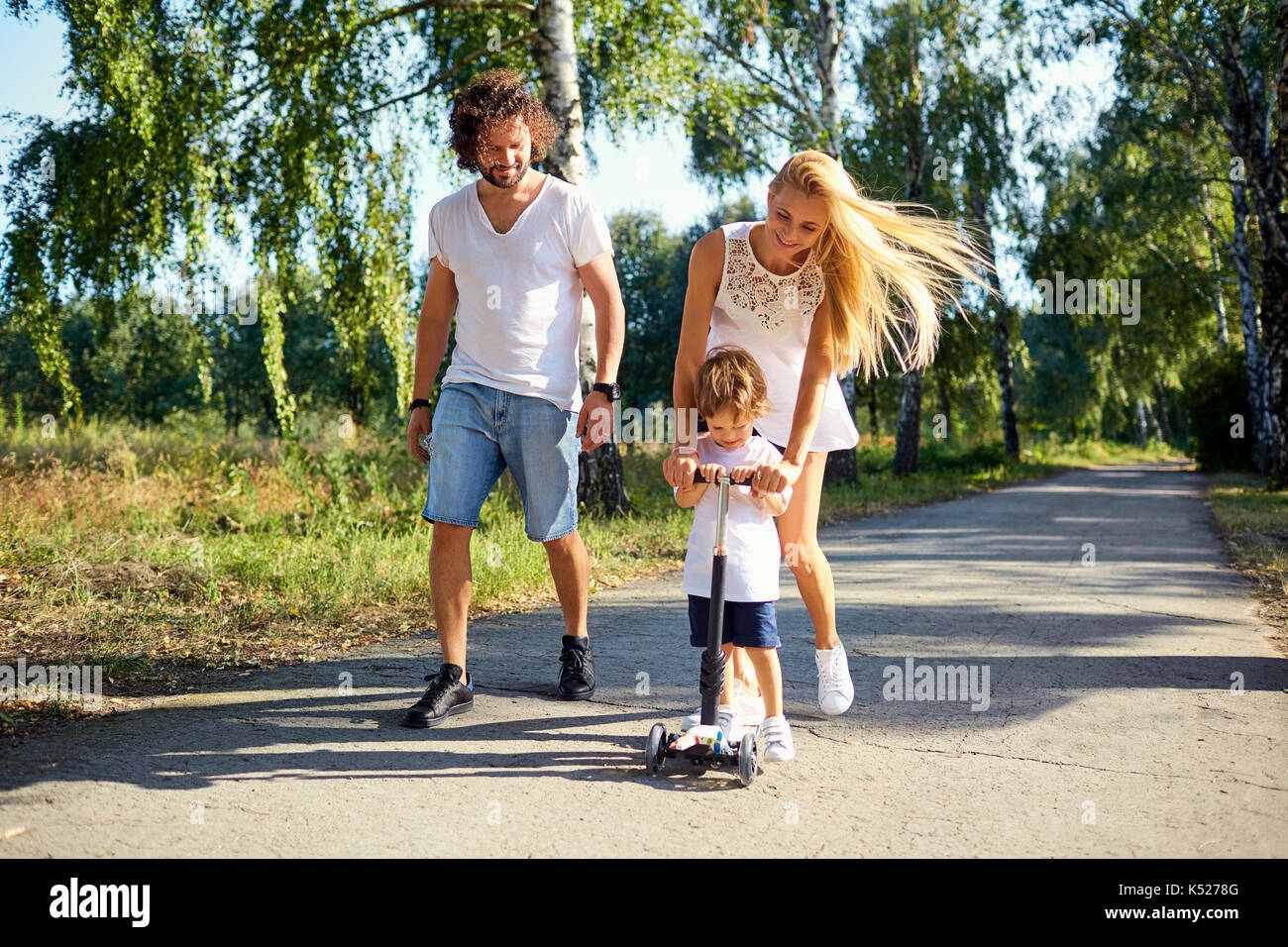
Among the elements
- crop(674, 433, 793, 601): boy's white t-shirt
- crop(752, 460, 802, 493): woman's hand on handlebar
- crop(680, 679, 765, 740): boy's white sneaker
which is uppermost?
crop(752, 460, 802, 493): woman's hand on handlebar

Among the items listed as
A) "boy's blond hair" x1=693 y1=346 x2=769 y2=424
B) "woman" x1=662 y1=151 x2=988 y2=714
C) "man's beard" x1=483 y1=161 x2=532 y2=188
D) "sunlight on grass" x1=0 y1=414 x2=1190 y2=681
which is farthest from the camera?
"sunlight on grass" x1=0 y1=414 x2=1190 y2=681

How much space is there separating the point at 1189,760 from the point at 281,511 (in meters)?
7.93

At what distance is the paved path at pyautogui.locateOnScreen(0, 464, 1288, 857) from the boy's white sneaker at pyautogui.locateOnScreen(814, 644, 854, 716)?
0.12m

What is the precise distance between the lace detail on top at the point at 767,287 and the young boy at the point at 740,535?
262 mm

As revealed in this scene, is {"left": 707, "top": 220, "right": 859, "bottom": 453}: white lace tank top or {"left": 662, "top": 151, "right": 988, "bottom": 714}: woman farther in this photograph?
{"left": 707, "top": 220, "right": 859, "bottom": 453}: white lace tank top

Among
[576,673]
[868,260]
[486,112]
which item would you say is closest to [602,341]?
[486,112]

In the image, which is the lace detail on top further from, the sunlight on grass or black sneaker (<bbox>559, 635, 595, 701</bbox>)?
the sunlight on grass

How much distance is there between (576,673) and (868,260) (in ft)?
6.67

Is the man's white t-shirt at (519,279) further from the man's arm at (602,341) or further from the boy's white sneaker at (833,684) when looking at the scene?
the boy's white sneaker at (833,684)

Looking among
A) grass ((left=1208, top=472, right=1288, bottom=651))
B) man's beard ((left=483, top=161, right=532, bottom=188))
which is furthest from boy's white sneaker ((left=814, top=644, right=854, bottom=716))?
grass ((left=1208, top=472, right=1288, bottom=651))

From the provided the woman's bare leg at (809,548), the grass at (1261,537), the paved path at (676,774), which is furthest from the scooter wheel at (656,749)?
the grass at (1261,537)

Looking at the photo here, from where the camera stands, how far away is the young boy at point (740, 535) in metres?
3.42

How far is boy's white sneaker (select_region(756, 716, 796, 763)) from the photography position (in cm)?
341

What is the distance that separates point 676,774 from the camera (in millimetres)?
3320
